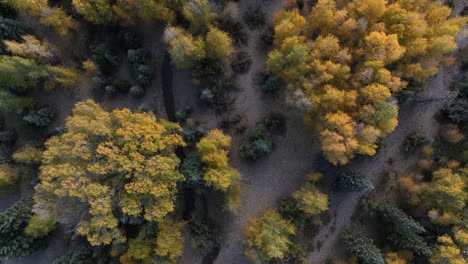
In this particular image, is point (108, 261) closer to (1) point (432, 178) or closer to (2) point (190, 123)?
(2) point (190, 123)

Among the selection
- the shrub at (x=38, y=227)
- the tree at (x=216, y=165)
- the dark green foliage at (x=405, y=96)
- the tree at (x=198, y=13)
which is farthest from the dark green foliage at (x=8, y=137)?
the dark green foliage at (x=405, y=96)

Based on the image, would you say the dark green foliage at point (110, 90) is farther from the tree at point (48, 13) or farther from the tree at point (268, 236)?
the tree at point (268, 236)

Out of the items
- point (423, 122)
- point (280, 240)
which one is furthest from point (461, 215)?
point (280, 240)

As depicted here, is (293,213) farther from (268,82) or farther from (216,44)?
(216,44)

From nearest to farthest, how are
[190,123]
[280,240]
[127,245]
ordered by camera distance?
[280,240], [127,245], [190,123]

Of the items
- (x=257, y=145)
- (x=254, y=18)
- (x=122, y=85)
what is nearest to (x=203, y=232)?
(x=257, y=145)

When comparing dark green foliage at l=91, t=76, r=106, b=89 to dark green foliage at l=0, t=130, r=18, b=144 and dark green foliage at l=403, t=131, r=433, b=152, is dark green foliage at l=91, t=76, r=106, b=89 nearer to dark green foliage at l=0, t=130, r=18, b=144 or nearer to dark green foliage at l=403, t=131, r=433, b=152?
dark green foliage at l=0, t=130, r=18, b=144
